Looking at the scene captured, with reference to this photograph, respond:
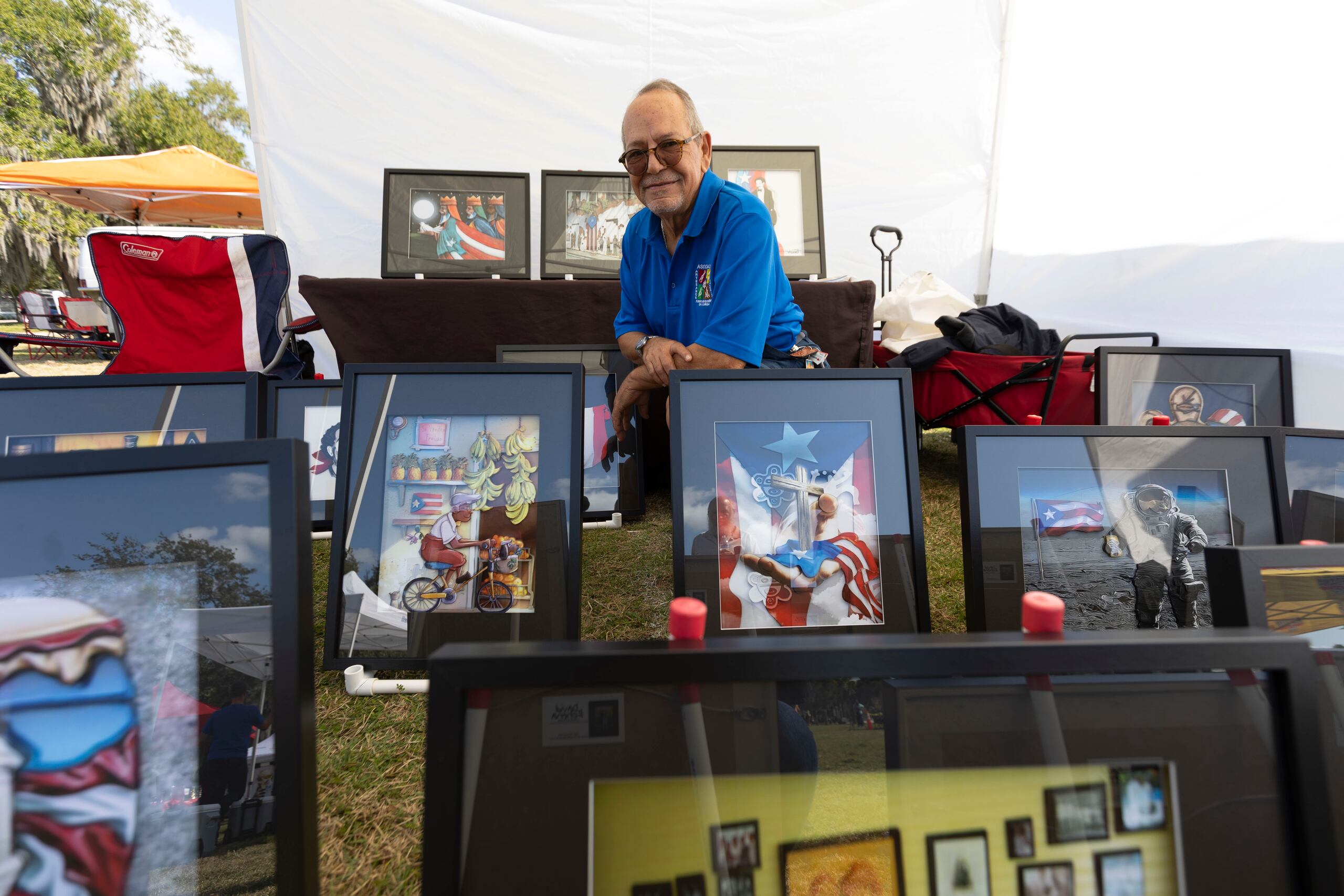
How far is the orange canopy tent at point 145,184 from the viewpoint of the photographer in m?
6.14

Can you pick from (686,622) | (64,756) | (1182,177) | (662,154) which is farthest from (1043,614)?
(1182,177)

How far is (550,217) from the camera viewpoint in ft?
9.00

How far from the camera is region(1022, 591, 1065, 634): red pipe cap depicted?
46 cm

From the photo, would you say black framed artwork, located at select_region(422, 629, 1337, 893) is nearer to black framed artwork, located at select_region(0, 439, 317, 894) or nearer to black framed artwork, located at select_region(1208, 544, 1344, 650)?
black framed artwork, located at select_region(1208, 544, 1344, 650)

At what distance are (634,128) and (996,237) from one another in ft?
11.3

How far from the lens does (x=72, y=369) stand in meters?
5.93

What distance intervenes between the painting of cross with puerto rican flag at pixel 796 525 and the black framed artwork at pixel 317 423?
4.41ft

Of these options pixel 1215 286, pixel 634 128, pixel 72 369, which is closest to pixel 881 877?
pixel 634 128

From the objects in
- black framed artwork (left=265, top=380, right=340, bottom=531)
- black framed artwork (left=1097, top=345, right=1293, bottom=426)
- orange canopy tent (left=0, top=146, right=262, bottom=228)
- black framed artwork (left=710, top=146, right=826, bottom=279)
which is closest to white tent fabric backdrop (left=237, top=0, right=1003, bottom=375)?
black framed artwork (left=710, top=146, right=826, bottom=279)

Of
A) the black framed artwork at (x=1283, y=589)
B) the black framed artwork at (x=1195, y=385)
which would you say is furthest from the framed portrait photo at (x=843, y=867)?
the black framed artwork at (x=1195, y=385)

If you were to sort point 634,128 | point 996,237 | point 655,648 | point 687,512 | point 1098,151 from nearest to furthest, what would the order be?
point 655,648 → point 687,512 → point 634,128 → point 1098,151 → point 996,237

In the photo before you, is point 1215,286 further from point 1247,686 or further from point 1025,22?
point 1247,686

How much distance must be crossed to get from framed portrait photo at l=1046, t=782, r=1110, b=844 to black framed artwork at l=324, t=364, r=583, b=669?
0.79m

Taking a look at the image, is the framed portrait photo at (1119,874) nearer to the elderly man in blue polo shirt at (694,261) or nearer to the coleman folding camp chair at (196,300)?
the elderly man in blue polo shirt at (694,261)
